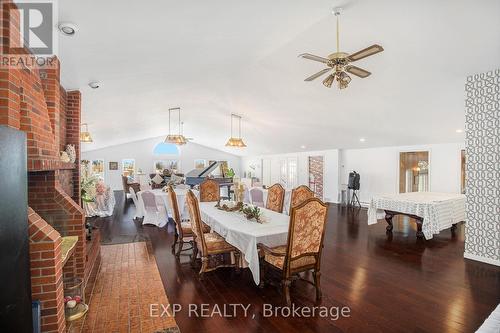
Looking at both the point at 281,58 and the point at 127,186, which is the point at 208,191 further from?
the point at 127,186

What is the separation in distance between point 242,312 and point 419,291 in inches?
81.9

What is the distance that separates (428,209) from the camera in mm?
4715

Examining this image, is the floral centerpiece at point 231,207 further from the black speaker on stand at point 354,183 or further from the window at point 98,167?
the window at point 98,167

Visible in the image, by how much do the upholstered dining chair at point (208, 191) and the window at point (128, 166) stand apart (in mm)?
10061

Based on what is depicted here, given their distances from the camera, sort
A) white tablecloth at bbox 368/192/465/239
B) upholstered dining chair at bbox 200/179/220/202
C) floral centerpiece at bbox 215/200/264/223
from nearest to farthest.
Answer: floral centerpiece at bbox 215/200/264/223 → white tablecloth at bbox 368/192/465/239 → upholstered dining chair at bbox 200/179/220/202

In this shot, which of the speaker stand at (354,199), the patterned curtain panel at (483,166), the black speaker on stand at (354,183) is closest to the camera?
the patterned curtain panel at (483,166)

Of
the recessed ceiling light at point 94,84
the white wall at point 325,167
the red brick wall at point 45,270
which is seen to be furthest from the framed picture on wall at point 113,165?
the red brick wall at point 45,270

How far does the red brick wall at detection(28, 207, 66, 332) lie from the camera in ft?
5.92

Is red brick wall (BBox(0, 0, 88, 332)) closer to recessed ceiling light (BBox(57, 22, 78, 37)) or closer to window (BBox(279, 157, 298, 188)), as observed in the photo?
recessed ceiling light (BBox(57, 22, 78, 37))

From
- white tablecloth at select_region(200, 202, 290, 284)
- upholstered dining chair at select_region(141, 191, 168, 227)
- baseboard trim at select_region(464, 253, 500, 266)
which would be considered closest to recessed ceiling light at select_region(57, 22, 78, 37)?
white tablecloth at select_region(200, 202, 290, 284)

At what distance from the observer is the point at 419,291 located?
296cm

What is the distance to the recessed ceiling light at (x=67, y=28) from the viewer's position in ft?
6.81

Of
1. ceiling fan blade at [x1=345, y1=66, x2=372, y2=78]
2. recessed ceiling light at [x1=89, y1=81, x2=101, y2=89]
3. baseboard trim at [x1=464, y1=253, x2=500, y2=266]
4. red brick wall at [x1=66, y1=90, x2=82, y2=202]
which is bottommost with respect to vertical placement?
baseboard trim at [x1=464, y1=253, x2=500, y2=266]

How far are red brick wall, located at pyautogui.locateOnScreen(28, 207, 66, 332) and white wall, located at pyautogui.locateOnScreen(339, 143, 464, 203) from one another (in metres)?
8.49
